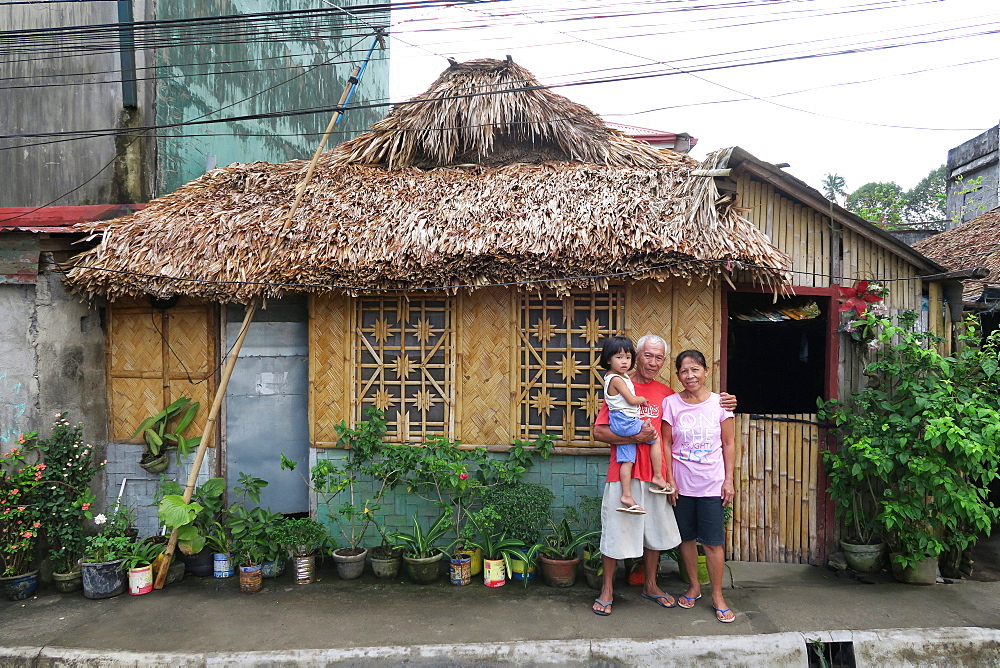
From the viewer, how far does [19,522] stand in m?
4.80

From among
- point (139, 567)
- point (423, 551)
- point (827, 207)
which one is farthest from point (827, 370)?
point (139, 567)

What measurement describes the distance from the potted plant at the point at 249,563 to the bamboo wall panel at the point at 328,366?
98 cm

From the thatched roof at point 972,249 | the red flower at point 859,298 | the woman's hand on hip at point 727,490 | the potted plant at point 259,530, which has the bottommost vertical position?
the potted plant at point 259,530

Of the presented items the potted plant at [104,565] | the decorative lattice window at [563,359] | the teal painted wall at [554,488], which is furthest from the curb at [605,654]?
the decorative lattice window at [563,359]

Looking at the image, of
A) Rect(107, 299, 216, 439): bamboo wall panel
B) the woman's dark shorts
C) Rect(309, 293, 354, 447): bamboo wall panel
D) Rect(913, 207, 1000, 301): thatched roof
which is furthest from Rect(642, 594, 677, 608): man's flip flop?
Rect(107, 299, 216, 439): bamboo wall panel

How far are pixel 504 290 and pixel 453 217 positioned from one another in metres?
0.79

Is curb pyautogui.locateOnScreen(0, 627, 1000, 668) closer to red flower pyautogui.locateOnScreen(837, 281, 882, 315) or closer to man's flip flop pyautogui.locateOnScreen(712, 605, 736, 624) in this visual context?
man's flip flop pyautogui.locateOnScreen(712, 605, 736, 624)

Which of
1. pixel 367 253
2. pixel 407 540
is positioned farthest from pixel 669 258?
pixel 407 540

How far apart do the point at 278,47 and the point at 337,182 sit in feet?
20.2

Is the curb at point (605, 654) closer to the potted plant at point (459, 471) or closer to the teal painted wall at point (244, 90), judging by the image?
the potted plant at point (459, 471)

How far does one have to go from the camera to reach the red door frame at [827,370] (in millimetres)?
5172

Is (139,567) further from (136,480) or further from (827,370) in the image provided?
(827,370)

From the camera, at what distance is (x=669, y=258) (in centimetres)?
478

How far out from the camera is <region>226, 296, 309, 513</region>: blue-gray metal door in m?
5.80
